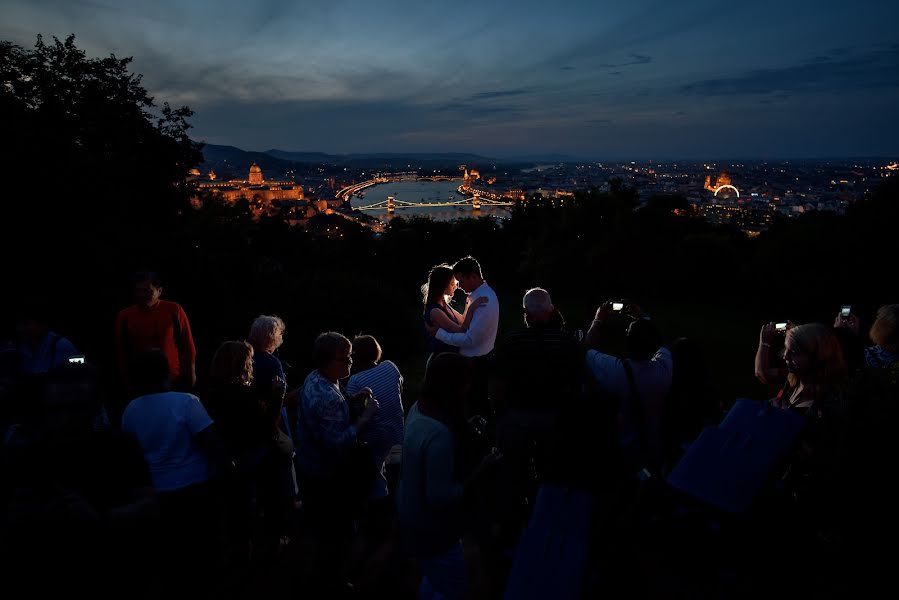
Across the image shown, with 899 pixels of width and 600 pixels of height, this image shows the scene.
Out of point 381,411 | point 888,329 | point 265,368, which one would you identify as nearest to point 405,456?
point 381,411

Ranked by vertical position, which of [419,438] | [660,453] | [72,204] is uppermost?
[72,204]

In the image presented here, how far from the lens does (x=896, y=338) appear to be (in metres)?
3.74

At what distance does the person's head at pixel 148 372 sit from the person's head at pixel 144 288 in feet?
6.70

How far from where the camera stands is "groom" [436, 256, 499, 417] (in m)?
4.58

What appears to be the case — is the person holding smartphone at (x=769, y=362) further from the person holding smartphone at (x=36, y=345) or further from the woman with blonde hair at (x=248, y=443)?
the person holding smartphone at (x=36, y=345)

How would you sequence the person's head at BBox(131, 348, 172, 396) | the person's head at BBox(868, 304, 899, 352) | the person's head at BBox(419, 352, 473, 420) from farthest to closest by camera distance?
the person's head at BBox(868, 304, 899, 352) < the person's head at BBox(131, 348, 172, 396) < the person's head at BBox(419, 352, 473, 420)

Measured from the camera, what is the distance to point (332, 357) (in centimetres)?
336

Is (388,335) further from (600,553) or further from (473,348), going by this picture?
(600,553)

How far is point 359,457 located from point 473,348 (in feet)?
5.42

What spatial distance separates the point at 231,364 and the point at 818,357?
158 inches

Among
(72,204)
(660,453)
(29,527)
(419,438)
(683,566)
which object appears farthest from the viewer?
(72,204)

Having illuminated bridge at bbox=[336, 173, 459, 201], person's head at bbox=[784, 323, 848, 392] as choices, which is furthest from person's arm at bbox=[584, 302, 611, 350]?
illuminated bridge at bbox=[336, 173, 459, 201]

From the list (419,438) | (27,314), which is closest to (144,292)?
(27,314)

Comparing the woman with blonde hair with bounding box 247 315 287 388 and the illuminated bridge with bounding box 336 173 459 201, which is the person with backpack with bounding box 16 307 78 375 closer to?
the woman with blonde hair with bounding box 247 315 287 388
